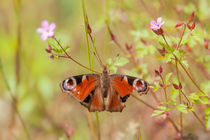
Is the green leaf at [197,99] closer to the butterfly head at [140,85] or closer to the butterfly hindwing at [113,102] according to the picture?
the butterfly head at [140,85]

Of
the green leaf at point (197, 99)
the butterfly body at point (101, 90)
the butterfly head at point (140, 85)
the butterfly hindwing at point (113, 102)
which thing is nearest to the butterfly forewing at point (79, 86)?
the butterfly body at point (101, 90)

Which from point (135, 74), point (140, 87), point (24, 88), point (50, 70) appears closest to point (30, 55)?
point (50, 70)

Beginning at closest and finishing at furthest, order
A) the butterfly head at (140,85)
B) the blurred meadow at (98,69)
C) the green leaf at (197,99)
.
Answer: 1. the green leaf at (197,99)
2. the butterfly head at (140,85)
3. the blurred meadow at (98,69)

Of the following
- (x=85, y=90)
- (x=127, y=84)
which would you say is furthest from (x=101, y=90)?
(x=127, y=84)

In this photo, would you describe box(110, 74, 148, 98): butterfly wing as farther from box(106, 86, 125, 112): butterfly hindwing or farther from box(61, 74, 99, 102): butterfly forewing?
box(61, 74, 99, 102): butterfly forewing

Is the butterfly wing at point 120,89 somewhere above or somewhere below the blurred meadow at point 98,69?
below

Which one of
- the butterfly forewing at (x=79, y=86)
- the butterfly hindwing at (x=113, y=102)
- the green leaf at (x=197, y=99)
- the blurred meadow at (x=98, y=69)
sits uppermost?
the blurred meadow at (x=98, y=69)

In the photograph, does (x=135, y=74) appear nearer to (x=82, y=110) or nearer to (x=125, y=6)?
(x=125, y=6)
